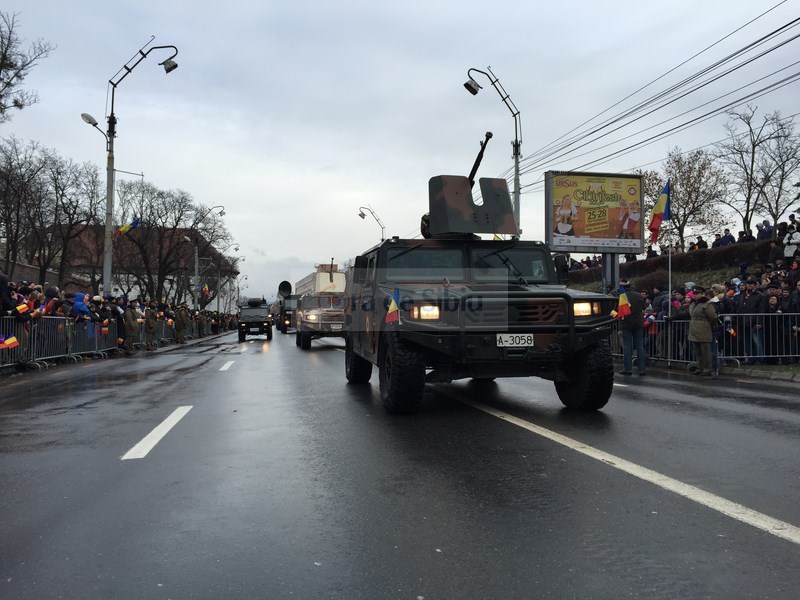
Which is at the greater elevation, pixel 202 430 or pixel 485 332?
pixel 485 332

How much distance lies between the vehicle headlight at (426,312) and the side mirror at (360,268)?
2320mm

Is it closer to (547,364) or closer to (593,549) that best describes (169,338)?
(547,364)

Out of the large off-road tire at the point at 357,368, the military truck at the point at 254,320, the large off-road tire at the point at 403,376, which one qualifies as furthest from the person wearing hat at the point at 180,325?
the large off-road tire at the point at 403,376

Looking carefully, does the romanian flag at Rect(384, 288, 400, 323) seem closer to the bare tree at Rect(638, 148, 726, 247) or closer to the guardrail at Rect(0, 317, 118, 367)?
the guardrail at Rect(0, 317, 118, 367)

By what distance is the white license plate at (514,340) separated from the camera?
6.47 meters

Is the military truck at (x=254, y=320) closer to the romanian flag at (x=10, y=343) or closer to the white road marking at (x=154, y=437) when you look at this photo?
the romanian flag at (x=10, y=343)

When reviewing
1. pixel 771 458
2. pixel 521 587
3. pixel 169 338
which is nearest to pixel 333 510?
pixel 521 587

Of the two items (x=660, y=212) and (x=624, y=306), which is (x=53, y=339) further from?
(x=660, y=212)

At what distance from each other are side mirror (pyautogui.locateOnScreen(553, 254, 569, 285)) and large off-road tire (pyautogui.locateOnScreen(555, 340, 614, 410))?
1299 millimetres

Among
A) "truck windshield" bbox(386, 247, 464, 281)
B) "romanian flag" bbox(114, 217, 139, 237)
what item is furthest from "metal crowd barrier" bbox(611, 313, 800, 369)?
"romanian flag" bbox(114, 217, 139, 237)

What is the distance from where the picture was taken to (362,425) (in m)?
6.46

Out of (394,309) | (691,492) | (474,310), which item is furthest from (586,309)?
(691,492)

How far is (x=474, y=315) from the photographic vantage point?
21.3 feet

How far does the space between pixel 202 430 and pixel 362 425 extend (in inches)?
62.2
